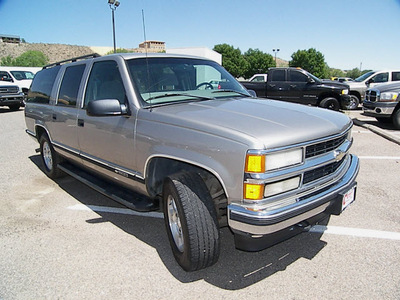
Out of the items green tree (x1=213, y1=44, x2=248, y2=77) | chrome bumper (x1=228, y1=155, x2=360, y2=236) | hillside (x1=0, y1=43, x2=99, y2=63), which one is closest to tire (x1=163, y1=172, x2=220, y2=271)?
chrome bumper (x1=228, y1=155, x2=360, y2=236)

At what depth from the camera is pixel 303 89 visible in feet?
40.3

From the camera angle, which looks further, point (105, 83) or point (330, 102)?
point (330, 102)

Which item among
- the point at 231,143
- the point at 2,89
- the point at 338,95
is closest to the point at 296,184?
the point at 231,143

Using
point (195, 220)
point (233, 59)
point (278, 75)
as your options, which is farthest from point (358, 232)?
point (233, 59)

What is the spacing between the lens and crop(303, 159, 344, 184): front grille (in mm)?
2420

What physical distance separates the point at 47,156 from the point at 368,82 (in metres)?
14.3

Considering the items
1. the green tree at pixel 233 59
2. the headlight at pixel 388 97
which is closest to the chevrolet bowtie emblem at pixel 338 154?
the headlight at pixel 388 97

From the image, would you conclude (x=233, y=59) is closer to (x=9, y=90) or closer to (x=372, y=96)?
(x=9, y=90)

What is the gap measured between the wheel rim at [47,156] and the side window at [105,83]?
6.51 ft

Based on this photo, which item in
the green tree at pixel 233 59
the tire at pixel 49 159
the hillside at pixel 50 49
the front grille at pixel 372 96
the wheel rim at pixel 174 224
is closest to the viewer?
the wheel rim at pixel 174 224

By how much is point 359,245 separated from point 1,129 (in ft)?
37.8

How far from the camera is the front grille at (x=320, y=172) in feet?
7.94

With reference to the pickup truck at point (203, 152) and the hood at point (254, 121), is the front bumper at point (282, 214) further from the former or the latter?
the hood at point (254, 121)

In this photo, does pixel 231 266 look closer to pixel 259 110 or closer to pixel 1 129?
pixel 259 110
